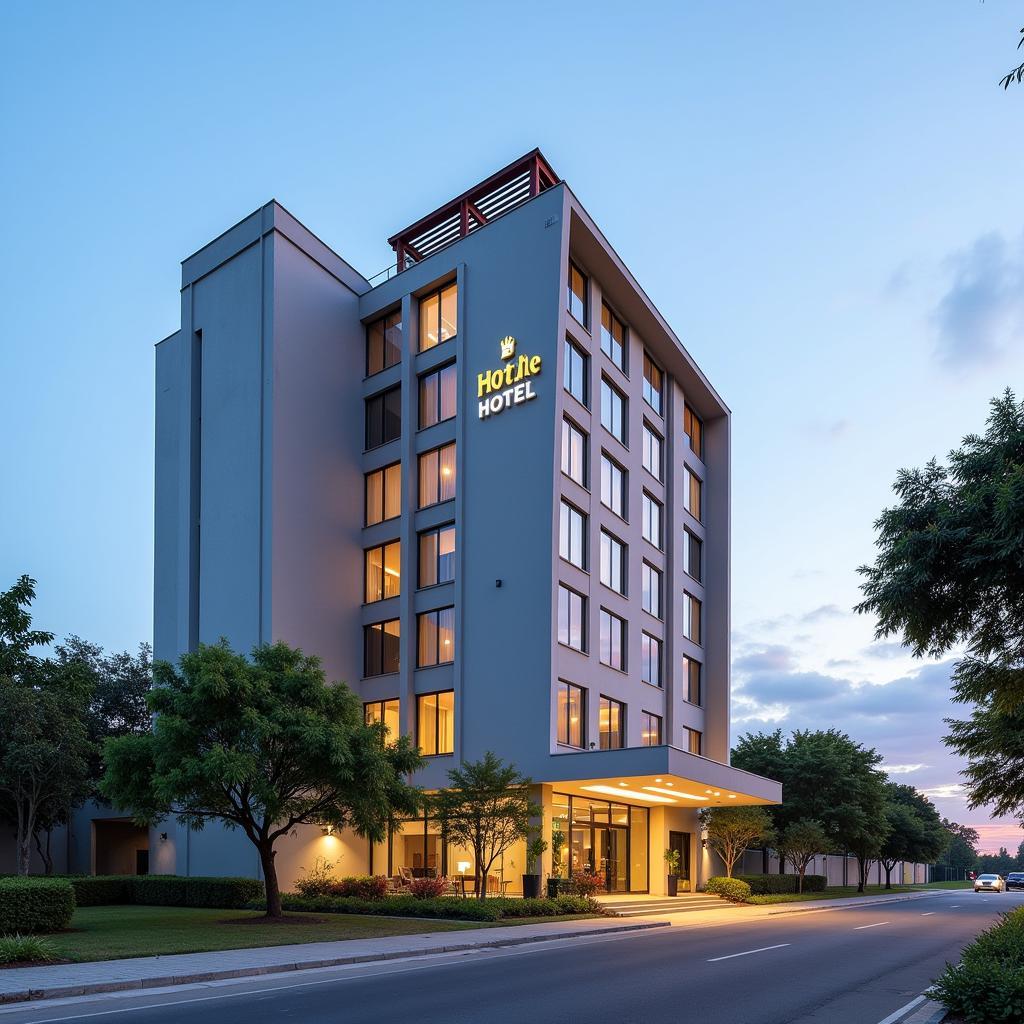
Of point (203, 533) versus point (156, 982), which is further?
point (203, 533)

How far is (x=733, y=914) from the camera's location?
34438 mm

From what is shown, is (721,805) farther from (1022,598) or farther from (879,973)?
(1022,598)

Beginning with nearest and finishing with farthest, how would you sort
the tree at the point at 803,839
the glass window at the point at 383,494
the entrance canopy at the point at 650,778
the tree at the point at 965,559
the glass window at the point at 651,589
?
the tree at the point at 965,559
the entrance canopy at the point at 650,778
the glass window at the point at 383,494
the glass window at the point at 651,589
the tree at the point at 803,839

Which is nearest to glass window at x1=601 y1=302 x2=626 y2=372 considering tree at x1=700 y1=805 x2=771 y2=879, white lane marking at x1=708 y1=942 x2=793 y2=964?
tree at x1=700 y1=805 x2=771 y2=879

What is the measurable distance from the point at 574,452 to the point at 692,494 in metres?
15.3

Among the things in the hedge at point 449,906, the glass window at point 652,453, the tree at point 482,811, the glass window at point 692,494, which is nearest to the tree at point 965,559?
the hedge at point 449,906

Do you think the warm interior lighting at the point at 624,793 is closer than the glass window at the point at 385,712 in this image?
Yes

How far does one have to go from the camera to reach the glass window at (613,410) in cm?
4200

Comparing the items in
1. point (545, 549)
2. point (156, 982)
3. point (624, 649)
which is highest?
point (545, 549)

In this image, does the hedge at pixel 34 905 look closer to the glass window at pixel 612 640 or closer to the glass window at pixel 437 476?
the glass window at pixel 437 476

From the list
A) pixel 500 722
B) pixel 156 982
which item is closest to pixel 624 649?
pixel 500 722

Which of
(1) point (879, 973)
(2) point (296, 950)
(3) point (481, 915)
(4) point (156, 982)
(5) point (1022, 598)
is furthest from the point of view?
(3) point (481, 915)

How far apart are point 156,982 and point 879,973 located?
11.8 meters

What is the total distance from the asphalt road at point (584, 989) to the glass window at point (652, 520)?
24.2 metres
